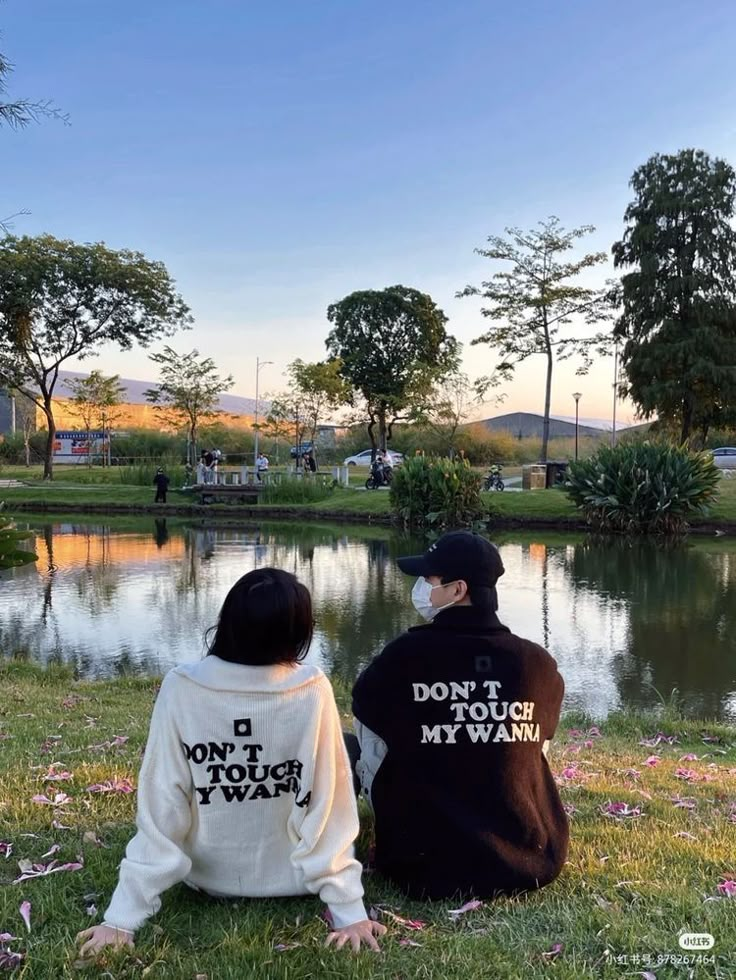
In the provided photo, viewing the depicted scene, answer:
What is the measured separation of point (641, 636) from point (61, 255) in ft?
92.1

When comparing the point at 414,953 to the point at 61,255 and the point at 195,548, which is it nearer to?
the point at 195,548

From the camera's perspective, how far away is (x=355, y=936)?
2096 mm

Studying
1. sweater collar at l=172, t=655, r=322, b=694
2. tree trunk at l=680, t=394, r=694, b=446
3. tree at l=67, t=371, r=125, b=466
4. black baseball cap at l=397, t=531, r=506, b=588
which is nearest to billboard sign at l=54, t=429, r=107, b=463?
tree at l=67, t=371, r=125, b=466

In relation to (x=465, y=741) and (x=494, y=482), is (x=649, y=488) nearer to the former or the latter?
(x=494, y=482)

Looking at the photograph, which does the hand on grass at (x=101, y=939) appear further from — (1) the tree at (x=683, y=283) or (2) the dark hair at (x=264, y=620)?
(1) the tree at (x=683, y=283)

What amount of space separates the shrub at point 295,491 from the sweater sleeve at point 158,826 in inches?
948

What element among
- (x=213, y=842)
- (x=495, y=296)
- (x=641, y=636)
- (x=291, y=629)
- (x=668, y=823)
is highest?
(x=495, y=296)

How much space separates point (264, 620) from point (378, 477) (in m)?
26.7

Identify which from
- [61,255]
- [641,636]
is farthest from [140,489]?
[641,636]

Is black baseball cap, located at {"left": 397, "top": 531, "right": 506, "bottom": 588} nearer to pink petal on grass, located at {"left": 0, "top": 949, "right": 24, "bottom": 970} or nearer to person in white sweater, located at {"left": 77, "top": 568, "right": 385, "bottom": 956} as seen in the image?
person in white sweater, located at {"left": 77, "top": 568, "right": 385, "bottom": 956}

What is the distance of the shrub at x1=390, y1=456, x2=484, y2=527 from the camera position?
21375 mm

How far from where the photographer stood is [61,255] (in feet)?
103

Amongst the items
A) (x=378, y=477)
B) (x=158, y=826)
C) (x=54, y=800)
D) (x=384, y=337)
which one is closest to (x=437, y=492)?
(x=378, y=477)

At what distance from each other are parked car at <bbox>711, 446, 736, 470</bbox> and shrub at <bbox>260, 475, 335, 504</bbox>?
18700 mm
